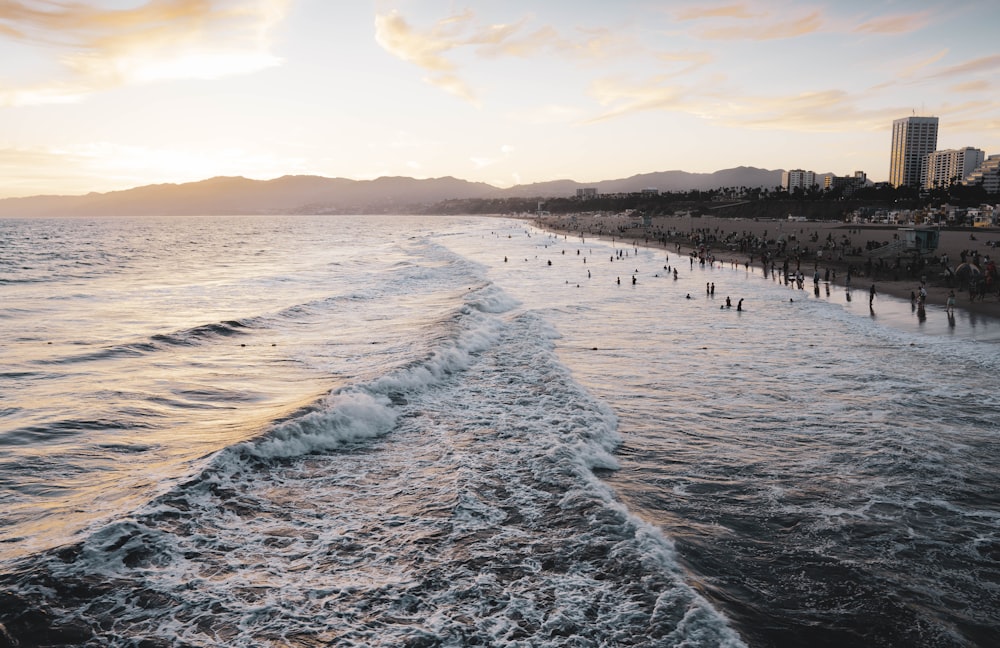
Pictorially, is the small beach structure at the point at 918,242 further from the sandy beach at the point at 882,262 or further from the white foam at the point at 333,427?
the white foam at the point at 333,427

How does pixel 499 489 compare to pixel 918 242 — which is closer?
pixel 499 489

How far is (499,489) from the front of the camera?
1140 cm

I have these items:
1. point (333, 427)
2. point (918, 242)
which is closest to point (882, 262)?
point (918, 242)

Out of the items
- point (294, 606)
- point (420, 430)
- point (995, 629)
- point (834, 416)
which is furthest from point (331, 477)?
point (834, 416)

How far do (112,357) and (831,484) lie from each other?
23.4 metres

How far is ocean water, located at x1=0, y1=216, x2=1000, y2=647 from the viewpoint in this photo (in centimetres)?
772

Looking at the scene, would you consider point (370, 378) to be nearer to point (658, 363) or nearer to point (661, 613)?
point (658, 363)

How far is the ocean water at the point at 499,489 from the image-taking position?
7719 mm

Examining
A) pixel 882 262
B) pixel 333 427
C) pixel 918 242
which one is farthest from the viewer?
pixel 918 242

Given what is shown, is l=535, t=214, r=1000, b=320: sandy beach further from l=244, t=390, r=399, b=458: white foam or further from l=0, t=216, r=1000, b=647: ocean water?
l=244, t=390, r=399, b=458: white foam

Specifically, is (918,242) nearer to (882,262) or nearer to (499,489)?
(882,262)

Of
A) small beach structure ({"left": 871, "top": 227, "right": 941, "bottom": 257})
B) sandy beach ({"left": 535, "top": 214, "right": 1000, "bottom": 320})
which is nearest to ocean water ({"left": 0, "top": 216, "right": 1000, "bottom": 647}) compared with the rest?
sandy beach ({"left": 535, "top": 214, "right": 1000, "bottom": 320})

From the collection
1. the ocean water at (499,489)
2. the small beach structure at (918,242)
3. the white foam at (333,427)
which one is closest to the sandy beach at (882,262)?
the small beach structure at (918,242)

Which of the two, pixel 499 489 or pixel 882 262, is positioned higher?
pixel 882 262
